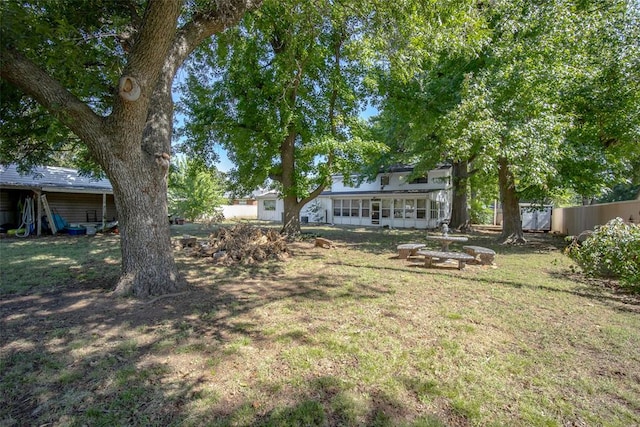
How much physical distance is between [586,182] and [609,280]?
5.90 metres

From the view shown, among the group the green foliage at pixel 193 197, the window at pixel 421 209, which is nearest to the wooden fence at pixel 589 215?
the window at pixel 421 209

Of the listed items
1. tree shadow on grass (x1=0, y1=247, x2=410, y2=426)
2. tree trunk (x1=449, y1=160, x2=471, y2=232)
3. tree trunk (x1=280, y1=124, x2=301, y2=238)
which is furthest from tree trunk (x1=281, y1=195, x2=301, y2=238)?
tree trunk (x1=449, y1=160, x2=471, y2=232)

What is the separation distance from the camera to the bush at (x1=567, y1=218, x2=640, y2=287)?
6.21 m

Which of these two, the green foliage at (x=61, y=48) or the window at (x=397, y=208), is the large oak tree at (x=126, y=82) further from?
the window at (x=397, y=208)

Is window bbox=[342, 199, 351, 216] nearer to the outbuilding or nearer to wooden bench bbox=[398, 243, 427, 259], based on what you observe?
the outbuilding

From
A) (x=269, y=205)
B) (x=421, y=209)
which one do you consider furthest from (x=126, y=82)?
(x=269, y=205)

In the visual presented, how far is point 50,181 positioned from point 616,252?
22.0m

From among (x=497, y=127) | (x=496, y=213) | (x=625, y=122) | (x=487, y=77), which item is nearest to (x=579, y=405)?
(x=497, y=127)

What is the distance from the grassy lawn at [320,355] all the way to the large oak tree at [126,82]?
110 cm

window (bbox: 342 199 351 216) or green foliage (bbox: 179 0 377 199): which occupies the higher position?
green foliage (bbox: 179 0 377 199)

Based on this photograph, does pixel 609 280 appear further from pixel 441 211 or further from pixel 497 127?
pixel 441 211

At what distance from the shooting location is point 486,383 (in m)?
2.98

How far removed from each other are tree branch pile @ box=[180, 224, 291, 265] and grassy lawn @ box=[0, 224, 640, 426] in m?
2.36

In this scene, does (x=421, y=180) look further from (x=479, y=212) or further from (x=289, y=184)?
(x=289, y=184)
